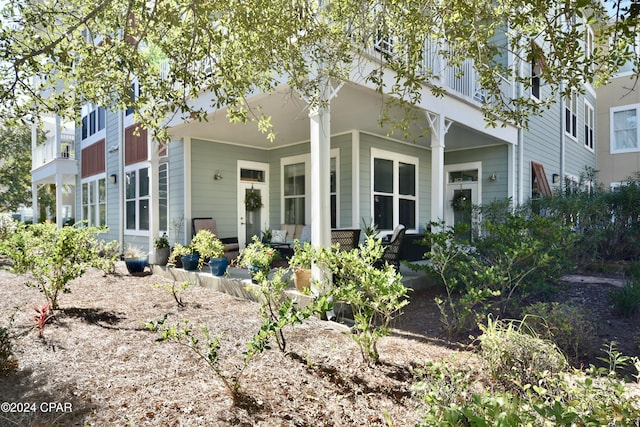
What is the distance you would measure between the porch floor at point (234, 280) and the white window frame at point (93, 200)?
598 centimetres

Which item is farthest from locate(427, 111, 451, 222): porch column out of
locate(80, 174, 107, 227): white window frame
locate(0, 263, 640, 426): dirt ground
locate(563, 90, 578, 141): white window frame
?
locate(80, 174, 107, 227): white window frame

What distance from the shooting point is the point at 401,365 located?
10.1 ft

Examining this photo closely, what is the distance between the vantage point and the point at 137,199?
9812 millimetres

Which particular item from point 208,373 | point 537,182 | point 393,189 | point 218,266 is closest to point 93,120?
point 218,266

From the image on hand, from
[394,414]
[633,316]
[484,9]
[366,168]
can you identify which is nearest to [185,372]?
[394,414]

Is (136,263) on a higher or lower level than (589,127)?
lower

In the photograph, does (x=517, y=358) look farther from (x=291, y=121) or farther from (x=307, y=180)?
(x=307, y=180)

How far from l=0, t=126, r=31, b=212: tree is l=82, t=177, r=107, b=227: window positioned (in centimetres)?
845

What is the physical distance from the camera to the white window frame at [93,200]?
1167cm

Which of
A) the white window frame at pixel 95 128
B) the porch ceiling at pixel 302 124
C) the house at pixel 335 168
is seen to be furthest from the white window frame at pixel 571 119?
the white window frame at pixel 95 128

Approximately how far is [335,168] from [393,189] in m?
1.52

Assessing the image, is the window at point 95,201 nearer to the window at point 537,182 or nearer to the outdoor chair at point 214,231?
the outdoor chair at point 214,231

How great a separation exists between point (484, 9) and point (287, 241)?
21.7 ft

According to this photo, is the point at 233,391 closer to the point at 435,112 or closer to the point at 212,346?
the point at 212,346
